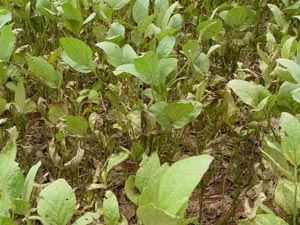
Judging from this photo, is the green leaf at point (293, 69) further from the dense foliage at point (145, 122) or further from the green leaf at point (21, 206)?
the green leaf at point (21, 206)

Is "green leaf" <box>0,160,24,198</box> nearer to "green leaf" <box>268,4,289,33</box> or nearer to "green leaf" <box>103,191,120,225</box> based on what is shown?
"green leaf" <box>103,191,120,225</box>

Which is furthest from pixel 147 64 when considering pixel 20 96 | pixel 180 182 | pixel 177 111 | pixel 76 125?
pixel 180 182

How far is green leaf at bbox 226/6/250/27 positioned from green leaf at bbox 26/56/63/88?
54cm

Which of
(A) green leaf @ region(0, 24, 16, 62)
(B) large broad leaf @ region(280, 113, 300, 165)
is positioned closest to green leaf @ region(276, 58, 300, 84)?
Result: (B) large broad leaf @ region(280, 113, 300, 165)

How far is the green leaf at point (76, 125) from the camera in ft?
3.82

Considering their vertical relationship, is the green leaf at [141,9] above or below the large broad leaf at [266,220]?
above

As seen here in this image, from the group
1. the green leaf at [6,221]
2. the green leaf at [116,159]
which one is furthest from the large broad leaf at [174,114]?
the green leaf at [6,221]

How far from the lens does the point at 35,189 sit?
1022 millimetres

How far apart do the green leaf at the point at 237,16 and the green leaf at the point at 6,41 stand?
62cm

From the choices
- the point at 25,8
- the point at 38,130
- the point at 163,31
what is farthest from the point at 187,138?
the point at 25,8

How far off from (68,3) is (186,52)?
0.32 meters

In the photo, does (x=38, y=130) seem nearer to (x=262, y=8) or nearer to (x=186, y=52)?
(x=186, y=52)

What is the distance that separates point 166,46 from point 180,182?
63 cm

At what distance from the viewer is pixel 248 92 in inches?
41.9
